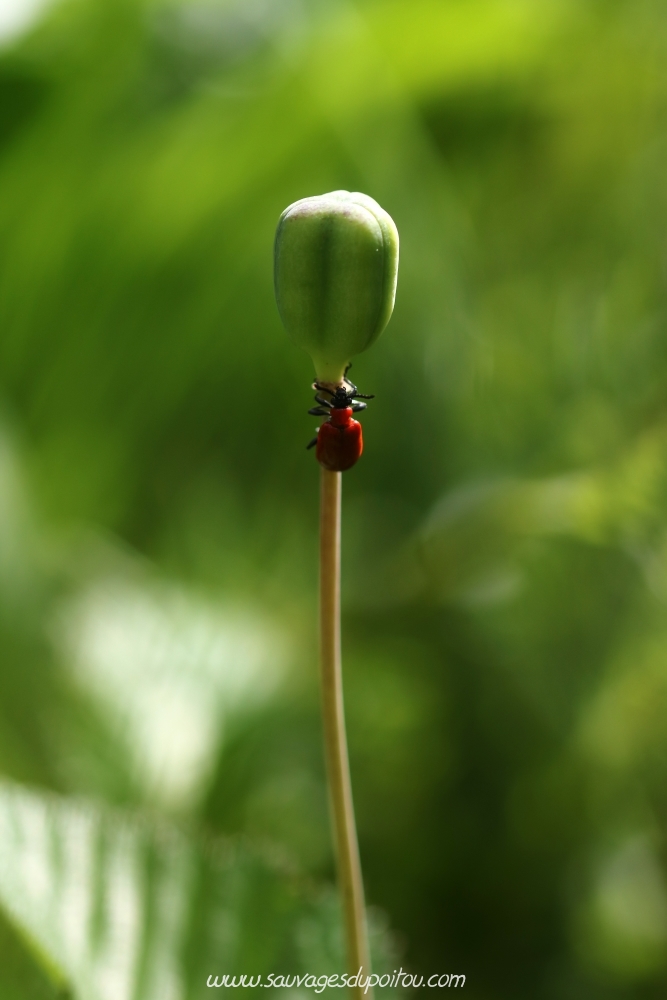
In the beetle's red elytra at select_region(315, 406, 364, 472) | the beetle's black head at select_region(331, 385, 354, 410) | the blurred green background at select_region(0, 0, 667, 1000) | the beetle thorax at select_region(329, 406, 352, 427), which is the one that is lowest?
the beetle's red elytra at select_region(315, 406, 364, 472)

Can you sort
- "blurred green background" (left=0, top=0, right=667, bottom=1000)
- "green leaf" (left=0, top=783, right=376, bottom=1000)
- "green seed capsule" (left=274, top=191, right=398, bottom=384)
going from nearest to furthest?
1. "green seed capsule" (left=274, top=191, right=398, bottom=384)
2. "green leaf" (left=0, top=783, right=376, bottom=1000)
3. "blurred green background" (left=0, top=0, right=667, bottom=1000)

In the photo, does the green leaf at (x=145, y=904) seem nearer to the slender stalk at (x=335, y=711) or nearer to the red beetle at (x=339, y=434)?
the slender stalk at (x=335, y=711)

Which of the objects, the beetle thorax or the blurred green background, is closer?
the beetle thorax

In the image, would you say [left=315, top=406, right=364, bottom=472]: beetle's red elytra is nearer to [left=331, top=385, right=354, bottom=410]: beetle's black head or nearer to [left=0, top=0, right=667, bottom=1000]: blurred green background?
[left=331, top=385, right=354, bottom=410]: beetle's black head

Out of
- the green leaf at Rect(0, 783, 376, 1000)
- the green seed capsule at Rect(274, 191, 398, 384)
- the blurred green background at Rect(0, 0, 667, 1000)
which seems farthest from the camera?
the blurred green background at Rect(0, 0, 667, 1000)

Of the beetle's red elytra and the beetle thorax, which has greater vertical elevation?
the beetle thorax

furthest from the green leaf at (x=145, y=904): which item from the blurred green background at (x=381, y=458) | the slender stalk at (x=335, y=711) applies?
the blurred green background at (x=381, y=458)

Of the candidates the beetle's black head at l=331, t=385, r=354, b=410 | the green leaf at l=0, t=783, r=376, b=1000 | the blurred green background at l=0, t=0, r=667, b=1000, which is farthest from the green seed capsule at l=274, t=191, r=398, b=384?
the blurred green background at l=0, t=0, r=667, b=1000

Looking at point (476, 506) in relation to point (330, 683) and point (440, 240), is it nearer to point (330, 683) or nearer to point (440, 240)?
point (440, 240)
